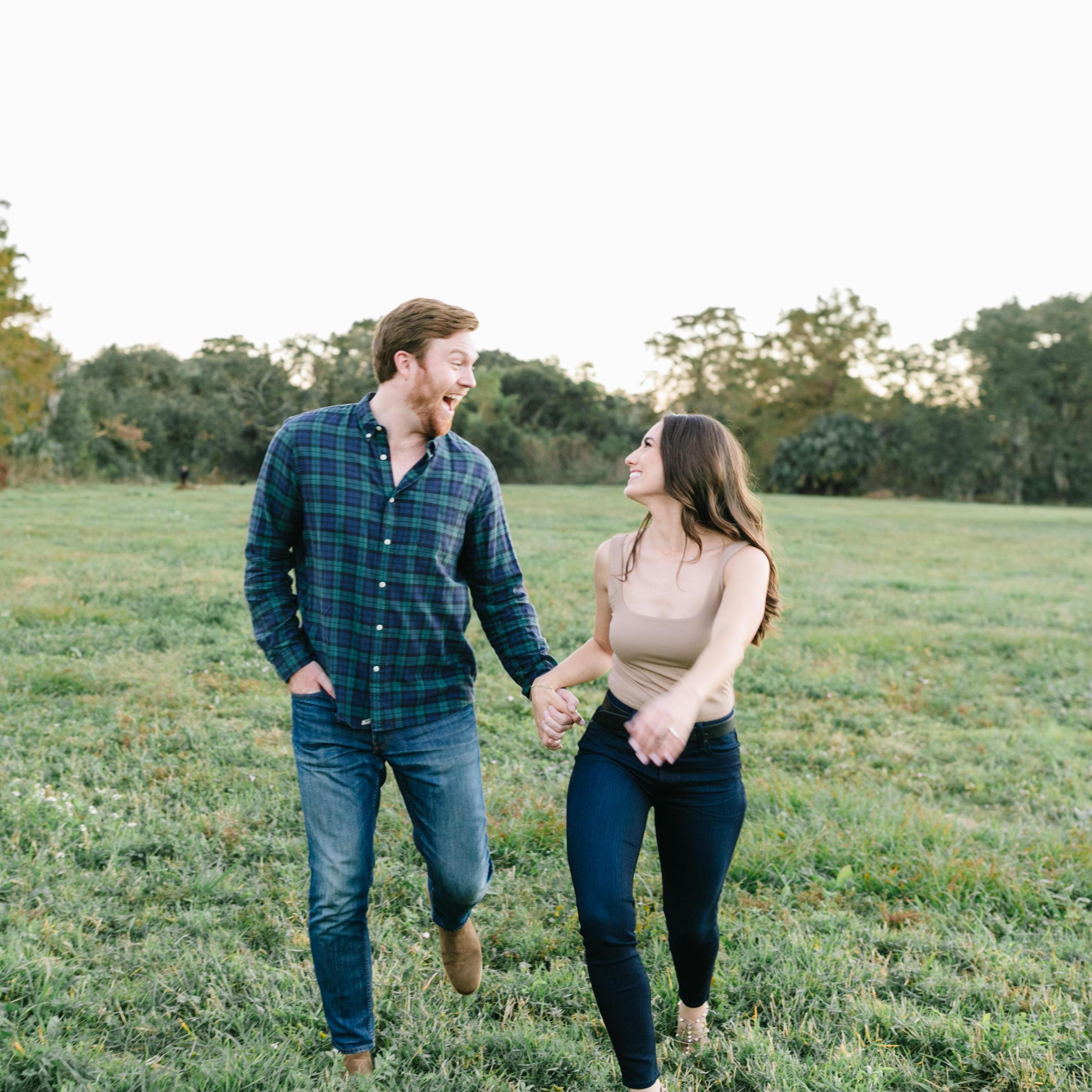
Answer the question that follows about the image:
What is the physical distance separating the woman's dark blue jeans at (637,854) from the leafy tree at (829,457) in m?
54.3

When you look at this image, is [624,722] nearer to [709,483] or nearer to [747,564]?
[747,564]

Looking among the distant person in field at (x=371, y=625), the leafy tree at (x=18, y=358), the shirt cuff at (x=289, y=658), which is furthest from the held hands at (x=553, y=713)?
the leafy tree at (x=18, y=358)

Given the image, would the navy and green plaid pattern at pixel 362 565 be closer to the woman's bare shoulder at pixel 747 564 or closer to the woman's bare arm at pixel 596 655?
the woman's bare arm at pixel 596 655

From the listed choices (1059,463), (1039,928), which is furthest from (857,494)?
(1039,928)

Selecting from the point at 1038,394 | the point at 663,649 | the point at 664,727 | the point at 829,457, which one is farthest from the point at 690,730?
the point at 1038,394

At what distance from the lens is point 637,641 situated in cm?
288

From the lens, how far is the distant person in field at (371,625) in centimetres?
282

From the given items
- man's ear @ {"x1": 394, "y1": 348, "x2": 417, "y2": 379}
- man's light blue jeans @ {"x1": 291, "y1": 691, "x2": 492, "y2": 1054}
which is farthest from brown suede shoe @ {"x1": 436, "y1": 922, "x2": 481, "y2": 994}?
man's ear @ {"x1": 394, "y1": 348, "x2": 417, "y2": 379}

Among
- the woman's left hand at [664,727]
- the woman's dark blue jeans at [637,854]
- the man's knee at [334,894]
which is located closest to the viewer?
the woman's left hand at [664,727]

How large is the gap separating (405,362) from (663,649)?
1185 millimetres

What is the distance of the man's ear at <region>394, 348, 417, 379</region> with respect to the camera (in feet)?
9.45

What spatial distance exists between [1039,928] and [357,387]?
45.9 meters

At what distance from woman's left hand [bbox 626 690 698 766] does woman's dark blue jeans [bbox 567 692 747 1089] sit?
1.33 ft

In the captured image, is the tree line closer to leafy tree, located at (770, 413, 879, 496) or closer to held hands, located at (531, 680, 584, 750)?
leafy tree, located at (770, 413, 879, 496)
